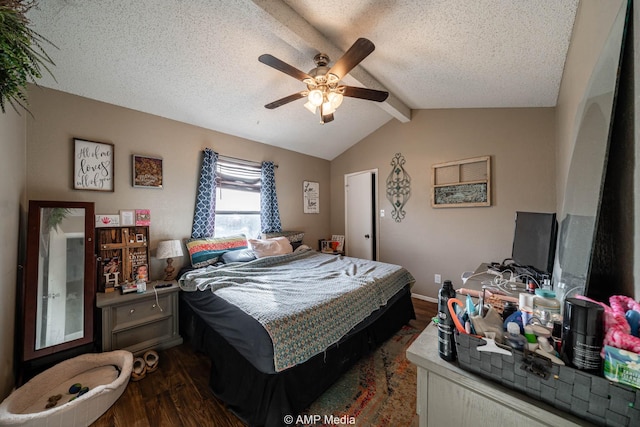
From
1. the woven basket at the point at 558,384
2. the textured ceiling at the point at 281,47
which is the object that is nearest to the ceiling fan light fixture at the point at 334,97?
the textured ceiling at the point at 281,47

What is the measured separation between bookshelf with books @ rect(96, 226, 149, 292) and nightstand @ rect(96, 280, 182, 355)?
15cm

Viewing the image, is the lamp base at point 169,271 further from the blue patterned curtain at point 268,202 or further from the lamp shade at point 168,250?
the blue patterned curtain at point 268,202

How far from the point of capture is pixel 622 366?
1.61 feet

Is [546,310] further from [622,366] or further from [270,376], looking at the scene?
[270,376]

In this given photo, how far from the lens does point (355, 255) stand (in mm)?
4273

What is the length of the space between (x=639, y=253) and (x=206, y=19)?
2.50m

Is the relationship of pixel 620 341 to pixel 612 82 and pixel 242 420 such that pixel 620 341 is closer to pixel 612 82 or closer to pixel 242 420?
pixel 612 82

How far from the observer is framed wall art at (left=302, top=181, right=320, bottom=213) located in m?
4.22

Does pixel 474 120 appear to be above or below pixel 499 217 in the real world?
above

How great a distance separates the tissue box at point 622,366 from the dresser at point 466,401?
0.48 ft

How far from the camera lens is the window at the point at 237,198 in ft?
10.4

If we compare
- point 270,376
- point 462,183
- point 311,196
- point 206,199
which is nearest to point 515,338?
point 270,376

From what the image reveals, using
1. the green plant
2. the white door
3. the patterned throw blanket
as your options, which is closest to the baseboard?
the white door

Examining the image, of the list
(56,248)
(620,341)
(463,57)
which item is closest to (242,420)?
(620,341)
